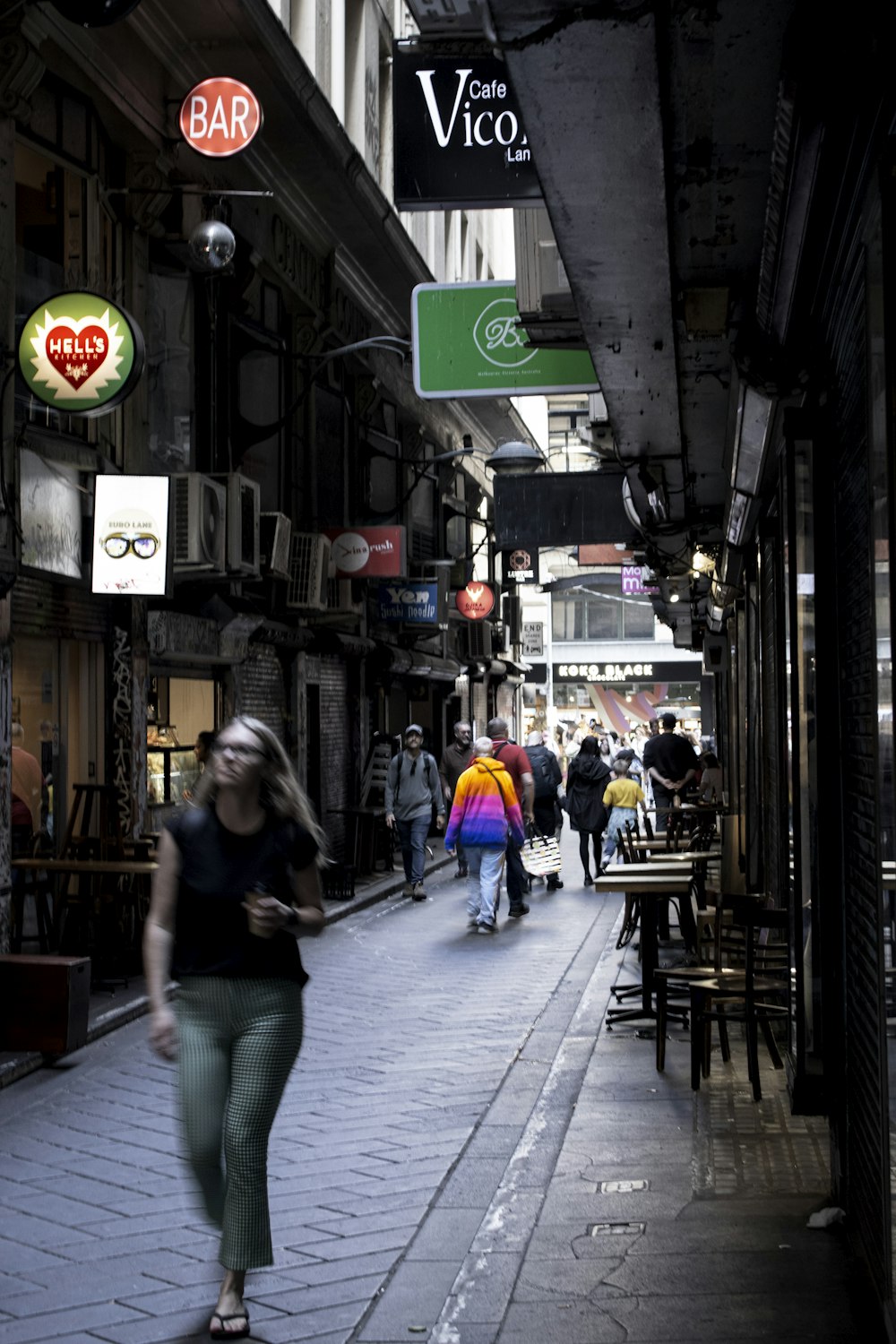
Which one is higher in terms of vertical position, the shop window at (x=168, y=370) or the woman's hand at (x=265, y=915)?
the shop window at (x=168, y=370)

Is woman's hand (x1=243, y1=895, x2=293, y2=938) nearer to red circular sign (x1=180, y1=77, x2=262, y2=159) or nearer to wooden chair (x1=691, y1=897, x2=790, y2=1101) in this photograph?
wooden chair (x1=691, y1=897, x2=790, y2=1101)

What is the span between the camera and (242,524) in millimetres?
15602

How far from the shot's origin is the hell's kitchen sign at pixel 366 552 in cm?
2045

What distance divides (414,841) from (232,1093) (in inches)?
523

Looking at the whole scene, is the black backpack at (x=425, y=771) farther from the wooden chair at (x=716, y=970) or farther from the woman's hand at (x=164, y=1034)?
the woman's hand at (x=164, y=1034)

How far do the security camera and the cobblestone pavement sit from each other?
6999 millimetres

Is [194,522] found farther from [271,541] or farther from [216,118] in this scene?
[216,118]

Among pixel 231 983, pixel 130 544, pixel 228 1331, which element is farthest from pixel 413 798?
pixel 228 1331

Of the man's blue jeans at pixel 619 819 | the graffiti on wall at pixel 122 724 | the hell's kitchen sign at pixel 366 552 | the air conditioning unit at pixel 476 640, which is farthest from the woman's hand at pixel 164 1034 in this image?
the air conditioning unit at pixel 476 640

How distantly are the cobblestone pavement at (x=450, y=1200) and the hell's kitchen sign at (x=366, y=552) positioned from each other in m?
10.4

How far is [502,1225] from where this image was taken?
19.4 feet

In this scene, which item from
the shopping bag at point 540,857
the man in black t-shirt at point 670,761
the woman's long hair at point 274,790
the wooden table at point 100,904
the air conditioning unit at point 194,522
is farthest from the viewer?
the man in black t-shirt at point 670,761

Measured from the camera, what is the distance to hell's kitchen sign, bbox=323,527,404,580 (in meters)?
20.5

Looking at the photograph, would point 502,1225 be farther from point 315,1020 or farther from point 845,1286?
point 315,1020
